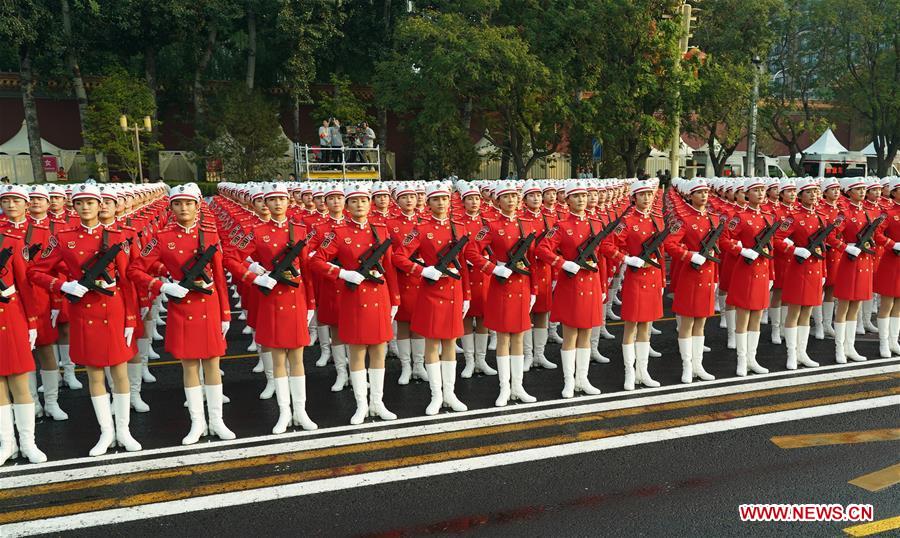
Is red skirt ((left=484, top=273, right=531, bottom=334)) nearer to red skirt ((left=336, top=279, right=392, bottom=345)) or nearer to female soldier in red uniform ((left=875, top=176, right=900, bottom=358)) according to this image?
red skirt ((left=336, top=279, right=392, bottom=345))

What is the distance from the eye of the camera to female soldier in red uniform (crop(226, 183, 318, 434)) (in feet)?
21.7

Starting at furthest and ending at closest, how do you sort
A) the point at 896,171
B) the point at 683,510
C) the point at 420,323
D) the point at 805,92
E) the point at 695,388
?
the point at 896,171 → the point at 805,92 → the point at 695,388 → the point at 420,323 → the point at 683,510

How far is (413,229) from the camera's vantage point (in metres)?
7.28

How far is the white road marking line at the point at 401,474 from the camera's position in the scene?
196 inches

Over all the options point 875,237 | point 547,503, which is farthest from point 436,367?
point 875,237

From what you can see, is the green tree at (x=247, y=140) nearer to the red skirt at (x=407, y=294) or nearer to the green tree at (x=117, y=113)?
the green tree at (x=117, y=113)

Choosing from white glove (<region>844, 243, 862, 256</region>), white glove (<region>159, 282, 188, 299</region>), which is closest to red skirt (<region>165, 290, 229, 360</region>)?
white glove (<region>159, 282, 188, 299</region>)

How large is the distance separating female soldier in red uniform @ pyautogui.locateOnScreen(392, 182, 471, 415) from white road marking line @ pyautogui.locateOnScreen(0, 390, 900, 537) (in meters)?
1.36

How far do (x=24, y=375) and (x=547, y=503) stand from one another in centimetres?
457

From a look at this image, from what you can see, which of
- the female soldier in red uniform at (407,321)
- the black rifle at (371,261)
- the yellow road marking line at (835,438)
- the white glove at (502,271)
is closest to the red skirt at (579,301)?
the white glove at (502,271)

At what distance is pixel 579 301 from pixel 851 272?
3916 millimetres

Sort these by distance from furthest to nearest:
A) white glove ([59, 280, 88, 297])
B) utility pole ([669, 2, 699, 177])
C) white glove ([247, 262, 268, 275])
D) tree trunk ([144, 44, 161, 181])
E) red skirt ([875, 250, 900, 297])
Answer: tree trunk ([144, 44, 161, 181]) → utility pole ([669, 2, 699, 177]) → red skirt ([875, 250, 900, 297]) → white glove ([247, 262, 268, 275]) → white glove ([59, 280, 88, 297])

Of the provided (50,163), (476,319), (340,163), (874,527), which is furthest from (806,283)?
(50,163)

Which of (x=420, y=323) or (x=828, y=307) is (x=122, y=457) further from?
(x=828, y=307)
